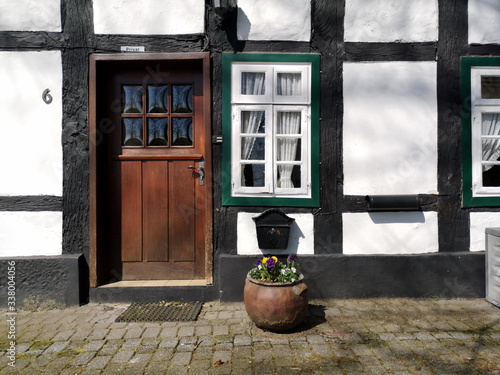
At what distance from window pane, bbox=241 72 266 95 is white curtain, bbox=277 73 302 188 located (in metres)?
0.20

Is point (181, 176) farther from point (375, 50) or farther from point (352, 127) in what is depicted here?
point (375, 50)

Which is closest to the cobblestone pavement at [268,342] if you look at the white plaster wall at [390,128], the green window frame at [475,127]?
the green window frame at [475,127]

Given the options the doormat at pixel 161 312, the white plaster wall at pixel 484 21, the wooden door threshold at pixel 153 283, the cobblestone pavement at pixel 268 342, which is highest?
the white plaster wall at pixel 484 21

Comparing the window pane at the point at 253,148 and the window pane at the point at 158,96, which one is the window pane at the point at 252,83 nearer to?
the window pane at the point at 253,148

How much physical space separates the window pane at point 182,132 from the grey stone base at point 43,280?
1.69 metres

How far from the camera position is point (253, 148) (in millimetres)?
4043

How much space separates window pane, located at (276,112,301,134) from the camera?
4.03m

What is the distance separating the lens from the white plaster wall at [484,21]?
13.2ft

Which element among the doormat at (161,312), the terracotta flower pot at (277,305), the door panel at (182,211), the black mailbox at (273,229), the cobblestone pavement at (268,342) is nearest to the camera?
the cobblestone pavement at (268,342)

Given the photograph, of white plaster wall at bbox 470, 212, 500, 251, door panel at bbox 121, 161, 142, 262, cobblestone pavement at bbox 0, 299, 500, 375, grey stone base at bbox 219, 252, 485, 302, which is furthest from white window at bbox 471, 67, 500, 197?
door panel at bbox 121, 161, 142, 262

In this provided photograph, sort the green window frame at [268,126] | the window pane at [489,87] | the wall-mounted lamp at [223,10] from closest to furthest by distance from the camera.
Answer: the wall-mounted lamp at [223,10] → the green window frame at [268,126] → the window pane at [489,87]

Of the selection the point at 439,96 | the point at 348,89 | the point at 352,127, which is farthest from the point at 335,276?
the point at 439,96

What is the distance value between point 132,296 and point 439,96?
4038 mm

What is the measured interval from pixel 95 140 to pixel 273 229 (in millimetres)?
2173
